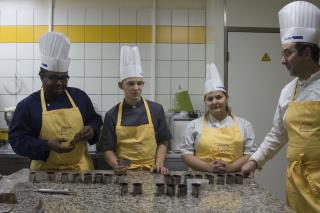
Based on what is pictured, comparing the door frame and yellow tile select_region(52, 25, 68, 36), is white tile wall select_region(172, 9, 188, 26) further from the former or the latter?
yellow tile select_region(52, 25, 68, 36)

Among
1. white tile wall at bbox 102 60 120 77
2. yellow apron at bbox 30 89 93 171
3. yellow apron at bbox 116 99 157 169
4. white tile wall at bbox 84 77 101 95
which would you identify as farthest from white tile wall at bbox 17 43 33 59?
yellow apron at bbox 116 99 157 169

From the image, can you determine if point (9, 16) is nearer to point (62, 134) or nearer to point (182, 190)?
point (62, 134)

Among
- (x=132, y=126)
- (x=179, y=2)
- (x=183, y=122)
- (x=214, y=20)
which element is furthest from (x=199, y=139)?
(x=179, y=2)

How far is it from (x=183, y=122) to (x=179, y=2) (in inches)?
45.2

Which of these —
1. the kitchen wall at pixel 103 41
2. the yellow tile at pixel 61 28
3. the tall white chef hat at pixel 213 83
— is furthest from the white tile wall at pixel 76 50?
the tall white chef hat at pixel 213 83

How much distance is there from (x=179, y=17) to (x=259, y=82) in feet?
3.08

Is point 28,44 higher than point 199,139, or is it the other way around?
point 28,44

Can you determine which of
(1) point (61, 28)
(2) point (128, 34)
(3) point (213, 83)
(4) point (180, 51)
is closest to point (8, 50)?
(1) point (61, 28)

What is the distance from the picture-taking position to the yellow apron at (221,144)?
185 centimetres

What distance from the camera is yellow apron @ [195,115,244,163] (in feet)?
6.07

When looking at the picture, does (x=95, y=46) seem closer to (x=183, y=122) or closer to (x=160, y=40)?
(x=160, y=40)

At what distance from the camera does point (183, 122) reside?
2.83 m

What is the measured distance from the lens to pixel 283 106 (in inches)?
60.8

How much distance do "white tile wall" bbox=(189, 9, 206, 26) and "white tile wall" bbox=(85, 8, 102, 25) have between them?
0.82m
